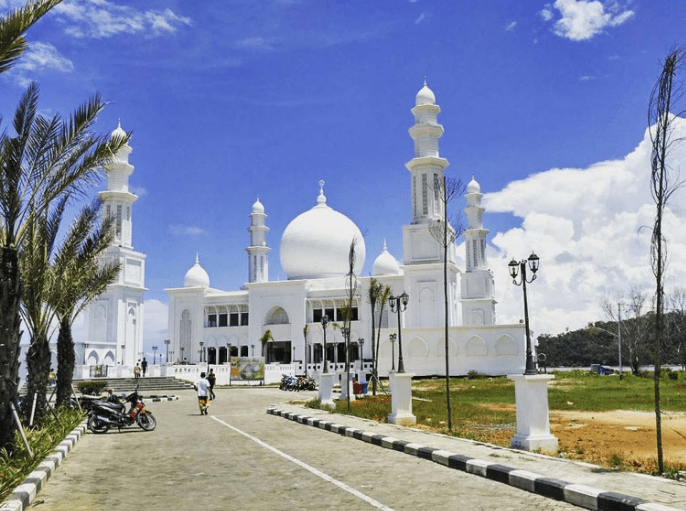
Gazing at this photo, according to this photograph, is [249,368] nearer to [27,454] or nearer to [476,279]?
[476,279]

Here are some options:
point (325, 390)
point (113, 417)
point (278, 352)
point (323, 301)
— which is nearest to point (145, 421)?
point (113, 417)

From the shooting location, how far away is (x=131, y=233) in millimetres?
56906

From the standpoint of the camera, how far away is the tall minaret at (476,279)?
62938 millimetres

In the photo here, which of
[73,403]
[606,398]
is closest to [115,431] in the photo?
[73,403]

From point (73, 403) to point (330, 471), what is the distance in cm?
1501

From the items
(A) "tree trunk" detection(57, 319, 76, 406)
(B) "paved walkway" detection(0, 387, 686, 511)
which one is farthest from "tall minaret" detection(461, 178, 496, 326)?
(B) "paved walkway" detection(0, 387, 686, 511)

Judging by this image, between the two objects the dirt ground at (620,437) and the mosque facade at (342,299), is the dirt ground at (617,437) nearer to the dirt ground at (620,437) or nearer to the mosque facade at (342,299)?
the dirt ground at (620,437)

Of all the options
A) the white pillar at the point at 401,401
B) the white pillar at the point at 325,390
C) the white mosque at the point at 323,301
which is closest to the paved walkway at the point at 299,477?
the white pillar at the point at 401,401

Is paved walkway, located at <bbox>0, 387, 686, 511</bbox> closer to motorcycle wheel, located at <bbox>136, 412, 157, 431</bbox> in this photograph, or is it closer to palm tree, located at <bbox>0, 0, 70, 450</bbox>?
palm tree, located at <bbox>0, 0, 70, 450</bbox>

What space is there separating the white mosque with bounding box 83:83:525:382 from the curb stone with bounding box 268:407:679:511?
110ft

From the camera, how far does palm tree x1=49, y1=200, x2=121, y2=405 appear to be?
18.4 m

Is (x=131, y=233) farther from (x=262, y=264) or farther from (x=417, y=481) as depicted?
(x=417, y=481)

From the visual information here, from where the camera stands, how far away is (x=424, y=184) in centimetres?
5031

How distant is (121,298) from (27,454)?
152ft
